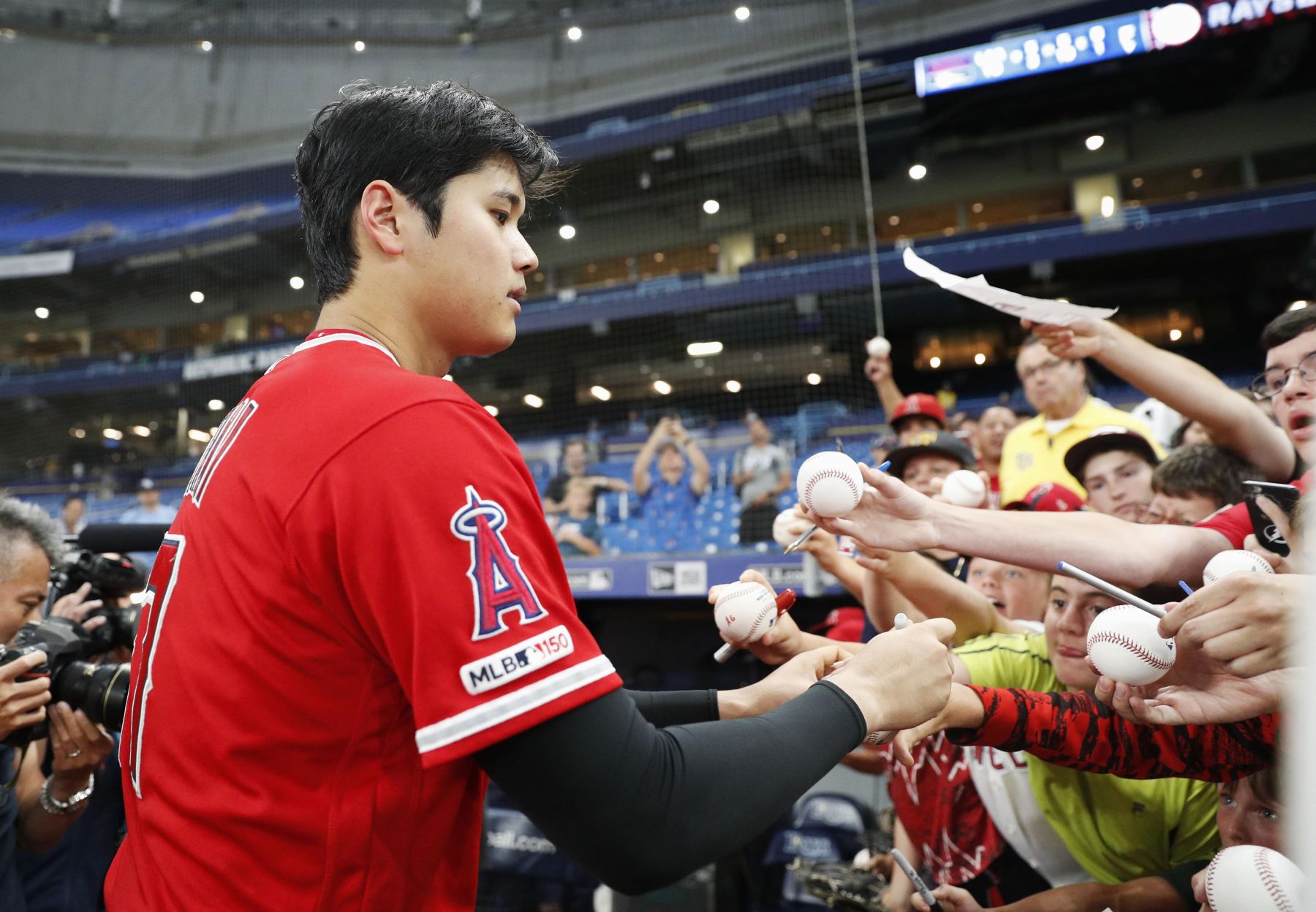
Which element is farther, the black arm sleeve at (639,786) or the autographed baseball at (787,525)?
the autographed baseball at (787,525)

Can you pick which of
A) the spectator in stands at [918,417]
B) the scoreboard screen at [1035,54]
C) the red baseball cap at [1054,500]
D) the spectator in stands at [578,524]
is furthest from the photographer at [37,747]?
the scoreboard screen at [1035,54]

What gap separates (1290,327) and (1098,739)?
2.85 feet

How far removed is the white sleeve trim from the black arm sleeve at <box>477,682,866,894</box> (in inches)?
1.0

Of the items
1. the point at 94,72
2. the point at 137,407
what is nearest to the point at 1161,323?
the point at 137,407

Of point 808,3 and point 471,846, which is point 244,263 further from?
point 471,846

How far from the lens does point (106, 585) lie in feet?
6.92

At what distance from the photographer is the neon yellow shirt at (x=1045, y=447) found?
11.8 ft

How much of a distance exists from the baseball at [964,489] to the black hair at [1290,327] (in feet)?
2.00

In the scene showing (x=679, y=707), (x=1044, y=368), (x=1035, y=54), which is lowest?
(x=679, y=707)

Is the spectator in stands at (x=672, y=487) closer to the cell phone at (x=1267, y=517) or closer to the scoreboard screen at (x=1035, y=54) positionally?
the scoreboard screen at (x=1035, y=54)

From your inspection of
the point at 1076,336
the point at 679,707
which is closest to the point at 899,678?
the point at 679,707

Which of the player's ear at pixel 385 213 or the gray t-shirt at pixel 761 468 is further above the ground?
the player's ear at pixel 385 213

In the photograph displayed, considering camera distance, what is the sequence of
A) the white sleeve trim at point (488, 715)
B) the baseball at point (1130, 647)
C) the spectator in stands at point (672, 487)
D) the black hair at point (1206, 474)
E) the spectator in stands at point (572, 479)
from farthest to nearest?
1. the spectator in stands at point (672, 487)
2. the spectator in stands at point (572, 479)
3. the black hair at point (1206, 474)
4. the baseball at point (1130, 647)
5. the white sleeve trim at point (488, 715)

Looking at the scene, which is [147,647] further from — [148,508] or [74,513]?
[74,513]
